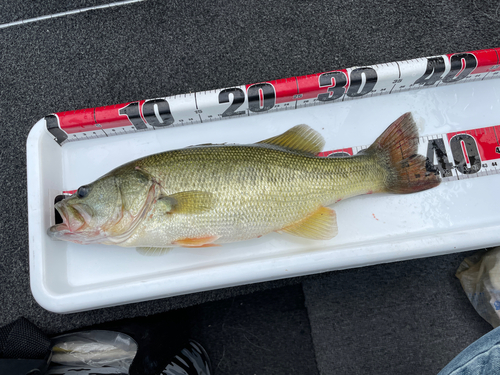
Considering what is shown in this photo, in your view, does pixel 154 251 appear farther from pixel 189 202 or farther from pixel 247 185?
pixel 247 185

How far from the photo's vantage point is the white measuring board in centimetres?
128

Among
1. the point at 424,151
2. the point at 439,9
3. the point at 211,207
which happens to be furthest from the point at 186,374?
the point at 439,9

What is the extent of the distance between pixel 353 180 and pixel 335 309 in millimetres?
812

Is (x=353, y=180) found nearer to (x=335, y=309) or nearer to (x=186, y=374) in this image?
(x=335, y=309)

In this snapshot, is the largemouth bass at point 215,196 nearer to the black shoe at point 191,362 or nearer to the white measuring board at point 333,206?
the white measuring board at point 333,206

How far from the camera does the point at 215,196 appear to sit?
46.7 inches

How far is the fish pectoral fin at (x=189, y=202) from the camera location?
1179 mm

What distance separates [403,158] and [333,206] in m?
0.36

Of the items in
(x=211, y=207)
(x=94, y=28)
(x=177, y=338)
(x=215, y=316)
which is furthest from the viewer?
(x=94, y=28)

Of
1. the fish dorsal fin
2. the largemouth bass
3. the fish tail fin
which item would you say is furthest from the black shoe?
the fish tail fin

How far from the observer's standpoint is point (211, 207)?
119cm

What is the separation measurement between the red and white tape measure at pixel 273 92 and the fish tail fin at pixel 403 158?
0.30 metres

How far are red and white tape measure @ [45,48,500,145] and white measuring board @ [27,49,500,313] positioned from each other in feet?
0.07

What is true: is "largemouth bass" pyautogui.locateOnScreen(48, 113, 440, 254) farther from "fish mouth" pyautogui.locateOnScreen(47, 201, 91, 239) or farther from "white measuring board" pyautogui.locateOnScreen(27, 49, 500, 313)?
"white measuring board" pyautogui.locateOnScreen(27, 49, 500, 313)
